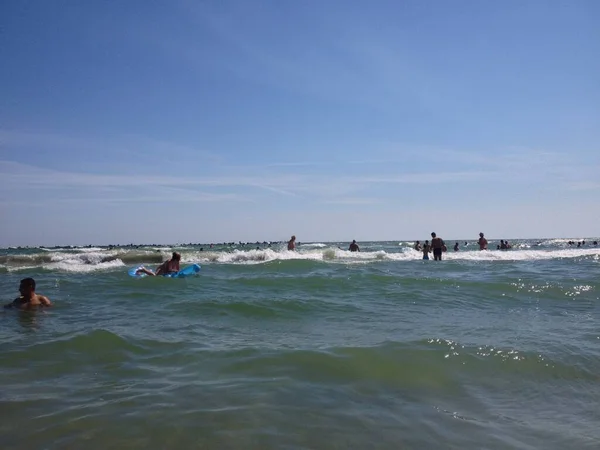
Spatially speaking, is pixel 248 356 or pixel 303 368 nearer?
pixel 303 368

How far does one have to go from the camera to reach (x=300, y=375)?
4.92m

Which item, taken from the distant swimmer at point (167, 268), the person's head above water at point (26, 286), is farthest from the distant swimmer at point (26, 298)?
the distant swimmer at point (167, 268)

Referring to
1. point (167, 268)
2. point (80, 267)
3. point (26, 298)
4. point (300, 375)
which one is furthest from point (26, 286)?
point (80, 267)

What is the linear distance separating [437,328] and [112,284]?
9810mm

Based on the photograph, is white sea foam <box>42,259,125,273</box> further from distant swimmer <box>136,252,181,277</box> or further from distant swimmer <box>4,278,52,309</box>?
distant swimmer <box>4,278,52,309</box>

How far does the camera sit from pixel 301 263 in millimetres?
22922

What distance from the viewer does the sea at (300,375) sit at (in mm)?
3480

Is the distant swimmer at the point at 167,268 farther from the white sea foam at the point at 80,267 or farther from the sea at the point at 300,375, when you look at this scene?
the white sea foam at the point at 80,267

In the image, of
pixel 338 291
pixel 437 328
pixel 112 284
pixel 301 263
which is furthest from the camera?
pixel 301 263

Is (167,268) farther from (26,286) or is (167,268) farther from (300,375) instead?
(300,375)

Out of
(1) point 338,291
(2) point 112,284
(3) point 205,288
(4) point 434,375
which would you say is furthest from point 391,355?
(2) point 112,284

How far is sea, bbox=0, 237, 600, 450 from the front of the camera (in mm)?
3480

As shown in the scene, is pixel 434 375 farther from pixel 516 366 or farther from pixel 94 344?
pixel 94 344

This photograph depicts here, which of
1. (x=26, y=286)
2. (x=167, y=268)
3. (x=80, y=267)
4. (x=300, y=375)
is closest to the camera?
(x=300, y=375)
